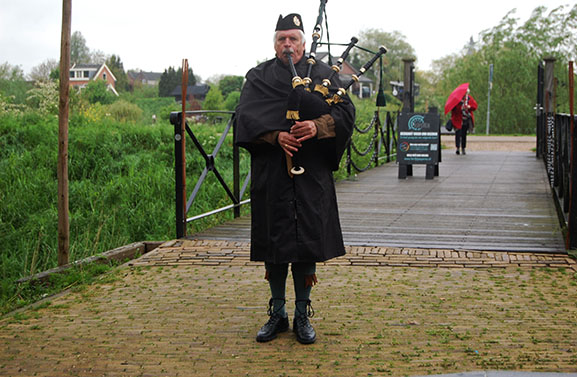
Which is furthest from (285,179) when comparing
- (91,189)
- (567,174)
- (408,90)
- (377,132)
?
(377,132)

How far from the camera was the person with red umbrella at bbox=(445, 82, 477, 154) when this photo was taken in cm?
1747

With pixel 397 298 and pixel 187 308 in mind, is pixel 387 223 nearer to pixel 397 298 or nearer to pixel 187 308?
pixel 397 298

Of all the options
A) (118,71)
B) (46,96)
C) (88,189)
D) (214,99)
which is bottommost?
(88,189)

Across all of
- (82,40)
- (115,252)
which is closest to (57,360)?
(115,252)

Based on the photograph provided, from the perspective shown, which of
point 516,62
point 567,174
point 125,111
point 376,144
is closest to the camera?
point 567,174

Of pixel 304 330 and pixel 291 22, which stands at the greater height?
pixel 291 22

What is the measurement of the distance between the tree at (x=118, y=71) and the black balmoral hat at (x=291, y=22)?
98.7 meters

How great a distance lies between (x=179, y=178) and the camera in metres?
7.37

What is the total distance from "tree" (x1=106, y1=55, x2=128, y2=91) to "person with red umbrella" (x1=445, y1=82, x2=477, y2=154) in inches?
3320

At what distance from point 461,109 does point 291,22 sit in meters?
16.1

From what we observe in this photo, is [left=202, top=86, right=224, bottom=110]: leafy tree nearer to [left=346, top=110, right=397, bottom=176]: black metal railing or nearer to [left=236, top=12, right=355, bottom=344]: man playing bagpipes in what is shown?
[left=346, top=110, right=397, bottom=176]: black metal railing

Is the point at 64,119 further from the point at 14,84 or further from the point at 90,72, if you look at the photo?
the point at 90,72

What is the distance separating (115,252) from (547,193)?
23.7ft

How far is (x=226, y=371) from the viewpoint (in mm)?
3648
